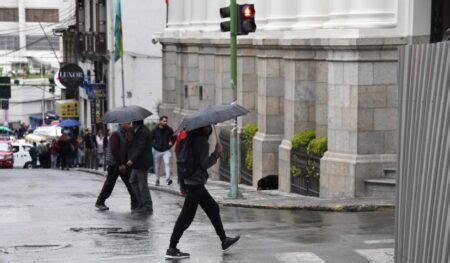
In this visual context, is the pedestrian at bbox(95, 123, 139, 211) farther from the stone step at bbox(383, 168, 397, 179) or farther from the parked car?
the parked car

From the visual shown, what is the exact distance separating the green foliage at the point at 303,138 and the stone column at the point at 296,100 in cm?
31

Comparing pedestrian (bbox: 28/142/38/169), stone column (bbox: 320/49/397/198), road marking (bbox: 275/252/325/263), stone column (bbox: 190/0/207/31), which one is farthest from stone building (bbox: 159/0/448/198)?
pedestrian (bbox: 28/142/38/169)

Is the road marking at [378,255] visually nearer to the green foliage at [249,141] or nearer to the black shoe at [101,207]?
the black shoe at [101,207]

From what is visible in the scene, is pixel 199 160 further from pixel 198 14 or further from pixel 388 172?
pixel 198 14

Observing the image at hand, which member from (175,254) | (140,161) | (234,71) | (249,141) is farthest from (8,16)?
(175,254)

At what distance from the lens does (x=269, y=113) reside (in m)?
24.2

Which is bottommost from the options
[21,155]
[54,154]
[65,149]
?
[21,155]

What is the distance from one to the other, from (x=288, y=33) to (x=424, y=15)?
3.56 metres

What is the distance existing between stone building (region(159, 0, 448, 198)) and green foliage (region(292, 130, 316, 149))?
8.9 inches

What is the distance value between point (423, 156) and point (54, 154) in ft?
117

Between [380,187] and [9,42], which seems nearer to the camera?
[380,187]

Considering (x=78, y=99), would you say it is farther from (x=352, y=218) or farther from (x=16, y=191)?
(x=352, y=218)

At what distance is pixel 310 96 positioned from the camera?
22172mm

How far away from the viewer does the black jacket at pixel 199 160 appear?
511 inches
